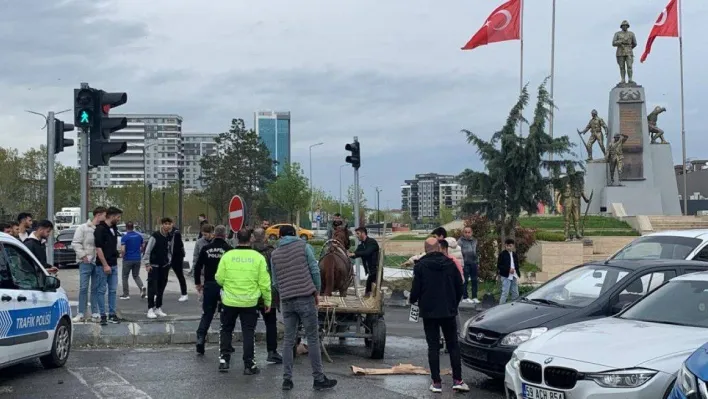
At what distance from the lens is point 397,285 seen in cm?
2250

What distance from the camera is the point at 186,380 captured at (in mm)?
9469

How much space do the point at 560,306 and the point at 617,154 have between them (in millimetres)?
34399

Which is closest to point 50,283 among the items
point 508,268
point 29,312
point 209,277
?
point 29,312

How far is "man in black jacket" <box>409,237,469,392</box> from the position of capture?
900 centimetres

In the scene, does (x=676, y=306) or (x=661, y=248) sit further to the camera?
(x=661, y=248)

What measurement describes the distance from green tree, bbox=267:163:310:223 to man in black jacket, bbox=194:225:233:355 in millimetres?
58769

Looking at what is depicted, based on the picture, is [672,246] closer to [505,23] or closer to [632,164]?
[505,23]

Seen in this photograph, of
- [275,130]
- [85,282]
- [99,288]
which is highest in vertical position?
[275,130]

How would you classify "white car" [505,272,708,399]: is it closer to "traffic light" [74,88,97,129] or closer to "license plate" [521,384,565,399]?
"license plate" [521,384,565,399]

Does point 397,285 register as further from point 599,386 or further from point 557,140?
point 599,386

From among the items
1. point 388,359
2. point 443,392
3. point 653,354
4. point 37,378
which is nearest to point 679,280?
point 653,354

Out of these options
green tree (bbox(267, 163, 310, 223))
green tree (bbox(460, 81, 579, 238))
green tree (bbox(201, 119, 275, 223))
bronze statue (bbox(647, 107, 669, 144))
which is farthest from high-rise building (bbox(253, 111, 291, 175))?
green tree (bbox(460, 81, 579, 238))

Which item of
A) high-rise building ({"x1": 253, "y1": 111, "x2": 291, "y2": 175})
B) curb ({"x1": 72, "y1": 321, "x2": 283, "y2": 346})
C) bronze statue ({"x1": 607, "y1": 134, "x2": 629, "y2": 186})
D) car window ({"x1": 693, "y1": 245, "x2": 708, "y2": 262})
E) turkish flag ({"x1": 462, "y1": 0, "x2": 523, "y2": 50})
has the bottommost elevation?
curb ({"x1": 72, "y1": 321, "x2": 283, "y2": 346})

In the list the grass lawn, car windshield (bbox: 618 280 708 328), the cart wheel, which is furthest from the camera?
the grass lawn
